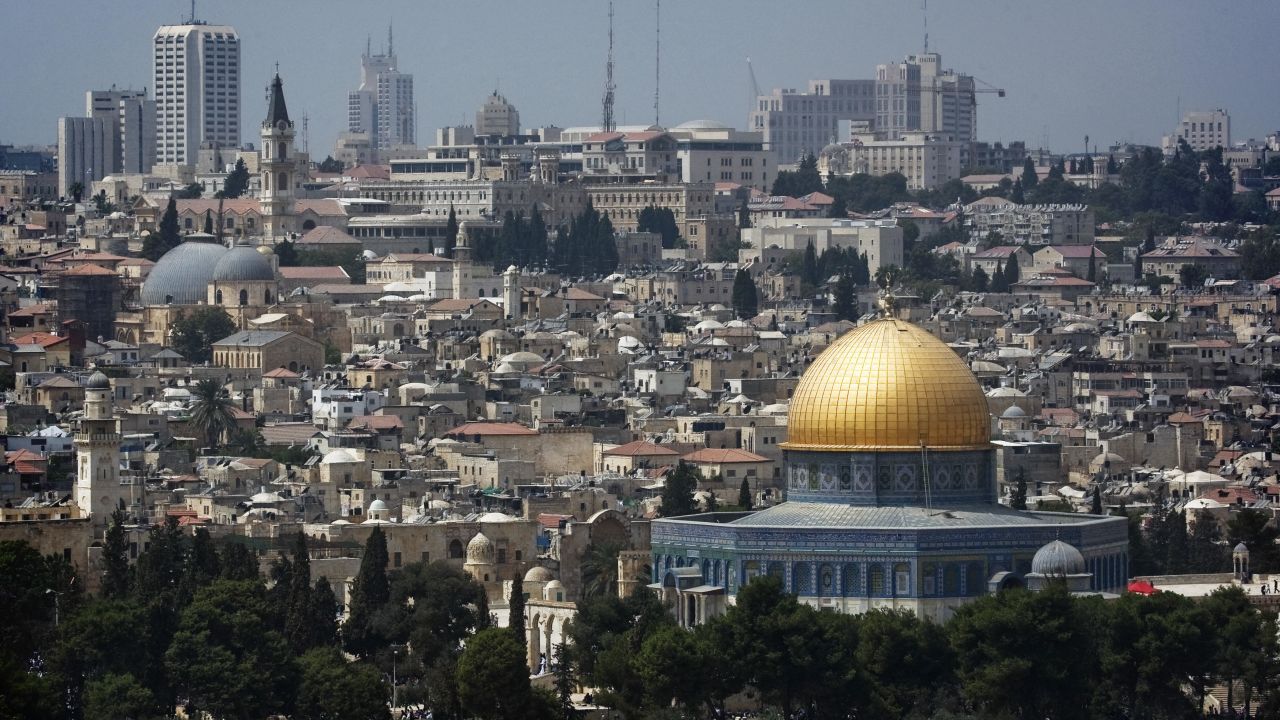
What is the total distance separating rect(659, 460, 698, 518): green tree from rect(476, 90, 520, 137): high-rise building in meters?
109

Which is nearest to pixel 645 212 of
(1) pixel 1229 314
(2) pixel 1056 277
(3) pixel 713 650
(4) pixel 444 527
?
(2) pixel 1056 277

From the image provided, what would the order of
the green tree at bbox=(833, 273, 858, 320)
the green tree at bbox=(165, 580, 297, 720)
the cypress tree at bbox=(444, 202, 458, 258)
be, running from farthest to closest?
the cypress tree at bbox=(444, 202, 458, 258)
the green tree at bbox=(833, 273, 858, 320)
the green tree at bbox=(165, 580, 297, 720)

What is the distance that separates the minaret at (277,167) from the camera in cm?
14312

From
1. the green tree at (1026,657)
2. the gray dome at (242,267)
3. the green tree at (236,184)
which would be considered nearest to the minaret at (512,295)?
the gray dome at (242,267)

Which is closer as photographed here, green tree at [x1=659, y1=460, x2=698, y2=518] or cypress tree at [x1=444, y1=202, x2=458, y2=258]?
green tree at [x1=659, y1=460, x2=698, y2=518]

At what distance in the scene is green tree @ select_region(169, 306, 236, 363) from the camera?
366 ft

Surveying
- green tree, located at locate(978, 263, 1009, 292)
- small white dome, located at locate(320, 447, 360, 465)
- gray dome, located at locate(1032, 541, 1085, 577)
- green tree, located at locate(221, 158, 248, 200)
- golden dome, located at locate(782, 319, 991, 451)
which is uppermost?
green tree, located at locate(221, 158, 248, 200)

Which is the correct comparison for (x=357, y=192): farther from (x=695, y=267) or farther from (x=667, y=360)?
(x=667, y=360)

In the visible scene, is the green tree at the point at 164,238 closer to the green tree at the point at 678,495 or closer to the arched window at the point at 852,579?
the green tree at the point at 678,495

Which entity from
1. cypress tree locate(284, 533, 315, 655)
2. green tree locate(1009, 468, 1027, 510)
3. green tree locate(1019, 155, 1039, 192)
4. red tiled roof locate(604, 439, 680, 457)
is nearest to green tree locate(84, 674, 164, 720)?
cypress tree locate(284, 533, 315, 655)

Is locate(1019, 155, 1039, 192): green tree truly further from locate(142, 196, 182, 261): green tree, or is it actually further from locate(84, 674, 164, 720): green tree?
locate(84, 674, 164, 720): green tree

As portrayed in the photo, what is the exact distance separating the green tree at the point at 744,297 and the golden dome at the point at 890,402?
61.7 metres

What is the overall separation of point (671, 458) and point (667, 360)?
19.4m

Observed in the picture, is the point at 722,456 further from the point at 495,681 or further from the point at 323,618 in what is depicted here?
the point at 495,681
